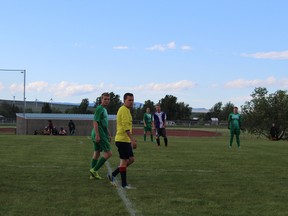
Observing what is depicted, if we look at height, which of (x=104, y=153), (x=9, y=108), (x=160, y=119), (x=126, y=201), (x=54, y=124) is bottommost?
(x=126, y=201)

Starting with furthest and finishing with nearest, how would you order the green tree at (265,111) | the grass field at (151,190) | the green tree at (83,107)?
the green tree at (83,107), the green tree at (265,111), the grass field at (151,190)

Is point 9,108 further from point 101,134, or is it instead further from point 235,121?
point 101,134

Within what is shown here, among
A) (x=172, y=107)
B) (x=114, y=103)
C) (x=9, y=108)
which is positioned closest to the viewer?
(x=9, y=108)

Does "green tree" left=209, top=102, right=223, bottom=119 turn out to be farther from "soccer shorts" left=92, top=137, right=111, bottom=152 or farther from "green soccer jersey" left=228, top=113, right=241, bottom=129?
"soccer shorts" left=92, top=137, right=111, bottom=152

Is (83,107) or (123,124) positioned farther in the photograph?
(83,107)

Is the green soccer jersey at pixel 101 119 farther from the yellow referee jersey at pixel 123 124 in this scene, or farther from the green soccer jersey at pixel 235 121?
the green soccer jersey at pixel 235 121

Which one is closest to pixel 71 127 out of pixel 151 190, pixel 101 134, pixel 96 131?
pixel 101 134

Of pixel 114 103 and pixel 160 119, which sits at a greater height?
pixel 114 103

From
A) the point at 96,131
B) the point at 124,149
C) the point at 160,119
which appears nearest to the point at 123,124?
the point at 124,149

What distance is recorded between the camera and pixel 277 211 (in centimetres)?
637

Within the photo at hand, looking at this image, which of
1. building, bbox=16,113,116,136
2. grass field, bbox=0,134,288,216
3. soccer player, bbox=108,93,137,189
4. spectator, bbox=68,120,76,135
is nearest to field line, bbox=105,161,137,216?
grass field, bbox=0,134,288,216

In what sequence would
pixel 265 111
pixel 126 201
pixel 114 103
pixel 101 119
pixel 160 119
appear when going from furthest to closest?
1. pixel 114 103
2. pixel 265 111
3. pixel 160 119
4. pixel 101 119
5. pixel 126 201

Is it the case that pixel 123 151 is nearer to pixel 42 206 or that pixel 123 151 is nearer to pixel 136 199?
pixel 136 199

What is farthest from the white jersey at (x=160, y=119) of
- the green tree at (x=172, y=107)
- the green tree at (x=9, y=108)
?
the green tree at (x=172, y=107)
